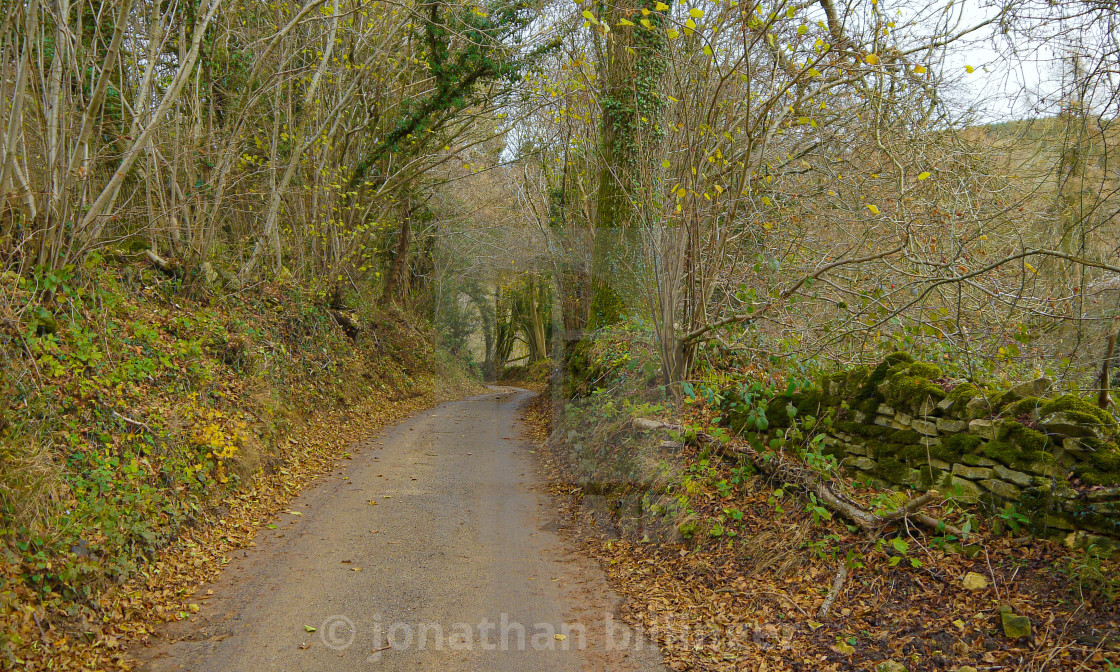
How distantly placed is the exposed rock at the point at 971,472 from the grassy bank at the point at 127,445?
5.93 meters

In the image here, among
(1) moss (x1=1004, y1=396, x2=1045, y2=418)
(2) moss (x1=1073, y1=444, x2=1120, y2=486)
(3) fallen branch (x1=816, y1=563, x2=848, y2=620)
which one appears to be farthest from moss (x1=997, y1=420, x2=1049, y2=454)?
(3) fallen branch (x1=816, y1=563, x2=848, y2=620)

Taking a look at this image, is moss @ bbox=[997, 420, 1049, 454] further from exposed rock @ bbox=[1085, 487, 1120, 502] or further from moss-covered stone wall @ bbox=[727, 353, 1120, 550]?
exposed rock @ bbox=[1085, 487, 1120, 502]

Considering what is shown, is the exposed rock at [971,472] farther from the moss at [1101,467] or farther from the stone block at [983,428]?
the moss at [1101,467]

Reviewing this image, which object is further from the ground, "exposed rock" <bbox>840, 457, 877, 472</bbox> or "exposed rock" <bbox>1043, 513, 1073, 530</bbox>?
"exposed rock" <bbox>840, 457, 877, 472</bbox>

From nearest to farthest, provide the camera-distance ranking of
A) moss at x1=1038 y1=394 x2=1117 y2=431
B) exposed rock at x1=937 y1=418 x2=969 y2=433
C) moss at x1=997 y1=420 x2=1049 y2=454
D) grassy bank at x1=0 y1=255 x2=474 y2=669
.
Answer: moss at x1=1038 y1=394 x2=1117 y2=431
moss at x1=997 y1=420 x2=1049 y2=454
grassy bank at x1=0 y1=255 x2=474 y2=669
exposed rock at x1=937 y1=418 x2=969 y2=433

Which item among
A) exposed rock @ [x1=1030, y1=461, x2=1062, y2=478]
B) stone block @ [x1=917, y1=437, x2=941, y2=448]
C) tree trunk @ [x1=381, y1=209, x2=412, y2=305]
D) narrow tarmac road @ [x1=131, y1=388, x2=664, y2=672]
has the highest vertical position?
tree trunk @ [x1=381, y1=209, x2=412, y2=305]

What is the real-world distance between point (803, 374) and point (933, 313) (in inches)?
49.0

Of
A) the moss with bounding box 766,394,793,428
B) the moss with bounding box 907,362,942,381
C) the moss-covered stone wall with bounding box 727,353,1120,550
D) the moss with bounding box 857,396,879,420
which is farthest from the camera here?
the moss with bounding box 766,394,793,428

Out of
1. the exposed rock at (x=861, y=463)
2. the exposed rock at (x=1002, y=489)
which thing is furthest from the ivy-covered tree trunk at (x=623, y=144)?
the exposed rock at (x=1002, y=489)

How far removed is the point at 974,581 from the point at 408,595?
13.8 feet

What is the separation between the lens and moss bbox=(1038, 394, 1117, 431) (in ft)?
13.4

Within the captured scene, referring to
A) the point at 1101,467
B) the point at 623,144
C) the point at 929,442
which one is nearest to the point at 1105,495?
the point at 1101,467

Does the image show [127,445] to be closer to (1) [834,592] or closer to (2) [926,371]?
(1) [834,592]

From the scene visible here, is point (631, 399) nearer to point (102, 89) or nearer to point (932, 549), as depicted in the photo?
point (932, 549)
